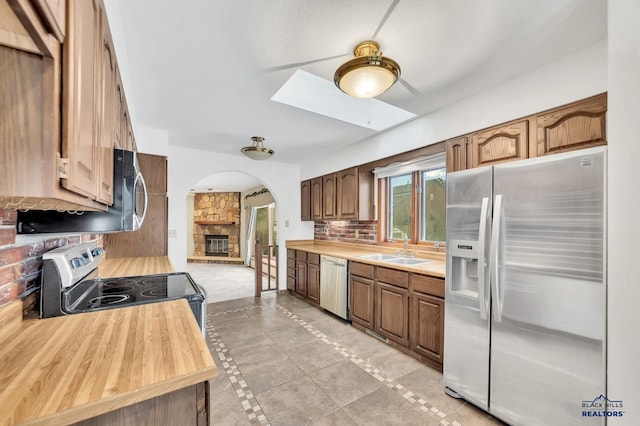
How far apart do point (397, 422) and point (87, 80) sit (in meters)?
2.28

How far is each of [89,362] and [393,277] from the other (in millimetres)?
2345

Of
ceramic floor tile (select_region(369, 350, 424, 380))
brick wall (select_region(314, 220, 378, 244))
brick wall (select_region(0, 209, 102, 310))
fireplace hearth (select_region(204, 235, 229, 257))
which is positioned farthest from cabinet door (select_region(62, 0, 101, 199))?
fireplace hearth (select_region(204, 235, 229, 257))

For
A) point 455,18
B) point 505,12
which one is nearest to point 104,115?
point 455,18

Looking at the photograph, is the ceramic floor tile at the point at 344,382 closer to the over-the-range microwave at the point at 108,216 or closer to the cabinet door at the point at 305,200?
the over-the-range microwave at the point at 108,216

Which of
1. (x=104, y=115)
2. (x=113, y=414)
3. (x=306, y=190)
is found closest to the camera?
(x=113, y=414)

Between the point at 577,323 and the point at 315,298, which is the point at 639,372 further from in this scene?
the point at 315,298

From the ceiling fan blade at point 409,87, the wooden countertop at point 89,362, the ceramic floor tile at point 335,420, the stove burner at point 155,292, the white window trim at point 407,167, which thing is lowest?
the ceramic floor tile at point 335,420

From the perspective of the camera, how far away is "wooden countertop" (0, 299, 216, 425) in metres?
0.66

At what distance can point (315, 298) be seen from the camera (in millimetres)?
3928

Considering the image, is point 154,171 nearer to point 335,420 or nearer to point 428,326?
point 335,420

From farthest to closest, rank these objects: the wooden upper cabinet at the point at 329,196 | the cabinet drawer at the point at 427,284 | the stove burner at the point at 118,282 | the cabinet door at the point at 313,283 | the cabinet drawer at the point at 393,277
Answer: the wooden upper cabinet at the point at 329,196 → the cabinet door at the point at 313,283 → the cabinet drawer at the point at 393,277 → the cabinet drawer at the point at 427,284 → the stove burner at the point at 118,282

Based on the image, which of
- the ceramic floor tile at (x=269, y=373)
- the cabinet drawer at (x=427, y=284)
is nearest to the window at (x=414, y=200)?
the cabinet drawer at (x=427, y=284)

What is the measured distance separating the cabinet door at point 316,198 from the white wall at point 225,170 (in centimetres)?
50

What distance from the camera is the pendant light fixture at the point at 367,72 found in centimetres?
161
